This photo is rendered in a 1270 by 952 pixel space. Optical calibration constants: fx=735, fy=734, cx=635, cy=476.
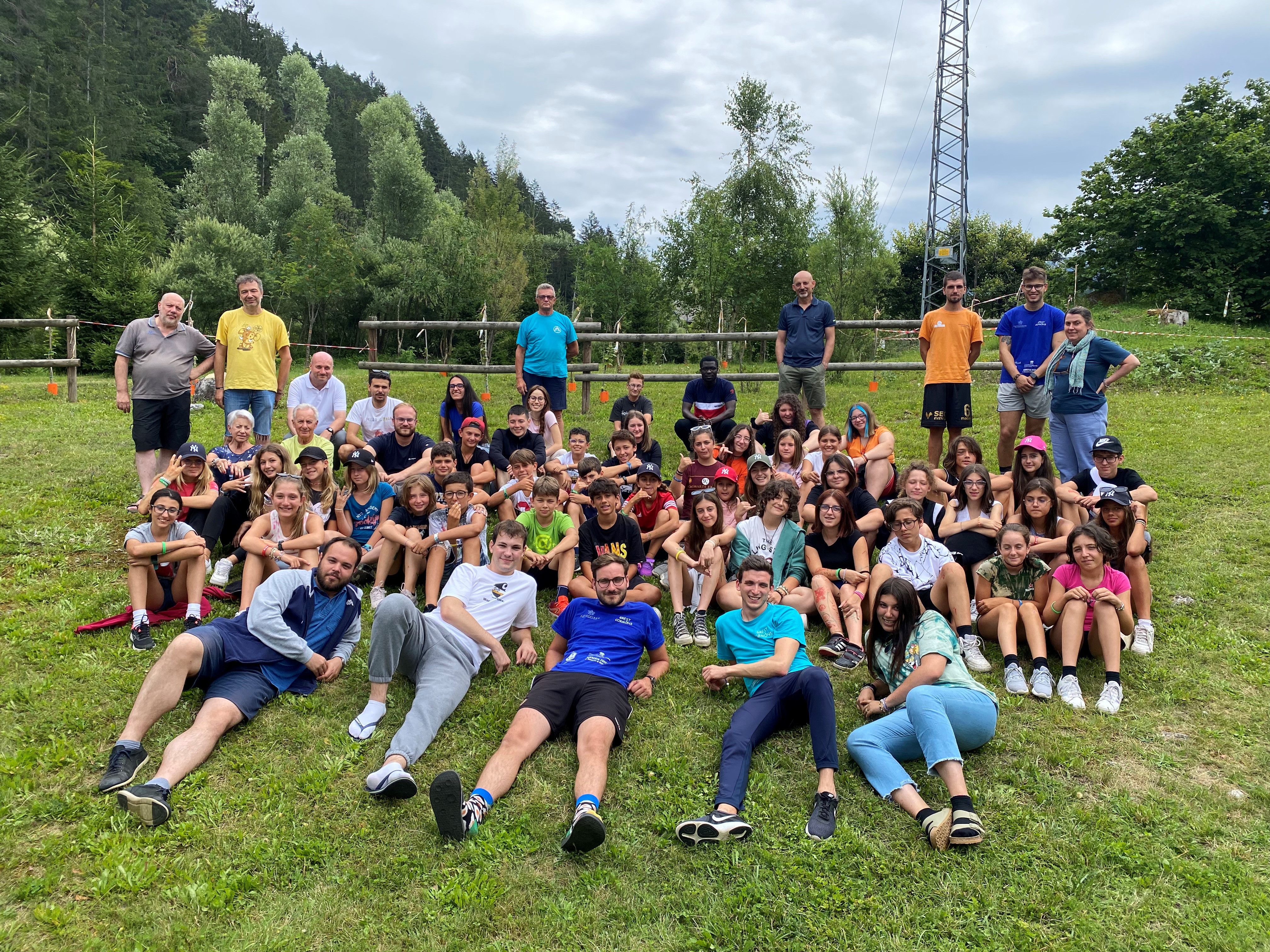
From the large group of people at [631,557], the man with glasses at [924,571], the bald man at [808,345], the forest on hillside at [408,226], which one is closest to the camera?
the large group of people at [631,557]

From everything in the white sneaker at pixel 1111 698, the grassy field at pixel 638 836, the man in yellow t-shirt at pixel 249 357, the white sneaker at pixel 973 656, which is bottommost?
the grassy field at pixel 638 836

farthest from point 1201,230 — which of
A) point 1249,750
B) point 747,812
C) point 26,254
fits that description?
point 26,254

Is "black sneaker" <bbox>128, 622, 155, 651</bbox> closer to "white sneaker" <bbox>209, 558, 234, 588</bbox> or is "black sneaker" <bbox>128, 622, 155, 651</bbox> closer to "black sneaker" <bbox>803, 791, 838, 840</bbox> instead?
"white sneaker" <bbox>209, 558, 234, 588</bbox>

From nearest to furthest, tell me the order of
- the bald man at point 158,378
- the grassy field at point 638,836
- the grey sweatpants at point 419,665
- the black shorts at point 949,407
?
the grassy field at point 638,836 < the grey sweatpants at point 419,665 < the bald man at point 158,378 < the black shorts at point 949,407

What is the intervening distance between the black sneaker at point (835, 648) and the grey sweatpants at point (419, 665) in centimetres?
246

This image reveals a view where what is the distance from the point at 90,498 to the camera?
782cm

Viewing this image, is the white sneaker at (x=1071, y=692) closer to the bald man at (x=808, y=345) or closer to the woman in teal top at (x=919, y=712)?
the woman in teal top at (x=919, y=712)

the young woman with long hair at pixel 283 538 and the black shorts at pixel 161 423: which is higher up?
the black shorts at pixel 161 423

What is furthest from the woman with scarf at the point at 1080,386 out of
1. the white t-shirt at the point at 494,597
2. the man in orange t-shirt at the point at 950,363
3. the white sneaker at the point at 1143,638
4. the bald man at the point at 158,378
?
the bald man at the point at 158,378

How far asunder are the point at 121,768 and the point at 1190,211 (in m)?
30.6

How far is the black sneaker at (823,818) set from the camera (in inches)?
137

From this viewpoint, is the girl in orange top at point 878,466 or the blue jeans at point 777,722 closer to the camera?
the blue jeans at point 777,722

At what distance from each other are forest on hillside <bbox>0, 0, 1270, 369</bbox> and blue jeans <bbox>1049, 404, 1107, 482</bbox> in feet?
30.5

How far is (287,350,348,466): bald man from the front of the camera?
7.54 metres
